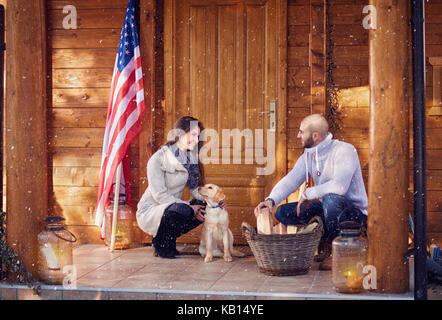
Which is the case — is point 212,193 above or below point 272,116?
below

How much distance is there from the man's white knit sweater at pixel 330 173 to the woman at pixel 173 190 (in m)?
0.82

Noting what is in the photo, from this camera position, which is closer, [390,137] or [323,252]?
[390,137]

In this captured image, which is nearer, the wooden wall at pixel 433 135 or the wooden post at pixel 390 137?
the wooden post at pixel 390 137

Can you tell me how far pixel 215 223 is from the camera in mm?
5129

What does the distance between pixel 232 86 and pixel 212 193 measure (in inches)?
56.0

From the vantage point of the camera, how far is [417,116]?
3.91m

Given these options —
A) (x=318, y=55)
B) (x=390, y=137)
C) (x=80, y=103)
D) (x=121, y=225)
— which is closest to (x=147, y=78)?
(x=80, y=103)

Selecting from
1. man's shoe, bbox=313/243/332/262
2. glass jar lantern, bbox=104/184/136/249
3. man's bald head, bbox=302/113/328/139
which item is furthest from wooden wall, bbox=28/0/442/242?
man's shoe, bbox=313/243/332/262

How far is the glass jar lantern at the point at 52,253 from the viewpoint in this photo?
4438 millimetres

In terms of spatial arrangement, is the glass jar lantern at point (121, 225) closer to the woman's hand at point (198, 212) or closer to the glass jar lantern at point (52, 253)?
the woman's hand at point (198, 212)

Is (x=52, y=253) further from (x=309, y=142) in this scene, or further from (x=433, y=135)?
(x=433, y=135)

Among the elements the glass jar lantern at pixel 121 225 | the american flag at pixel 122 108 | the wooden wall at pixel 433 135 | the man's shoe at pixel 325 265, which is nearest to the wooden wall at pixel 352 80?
the wooden wall at pixel 433 135
